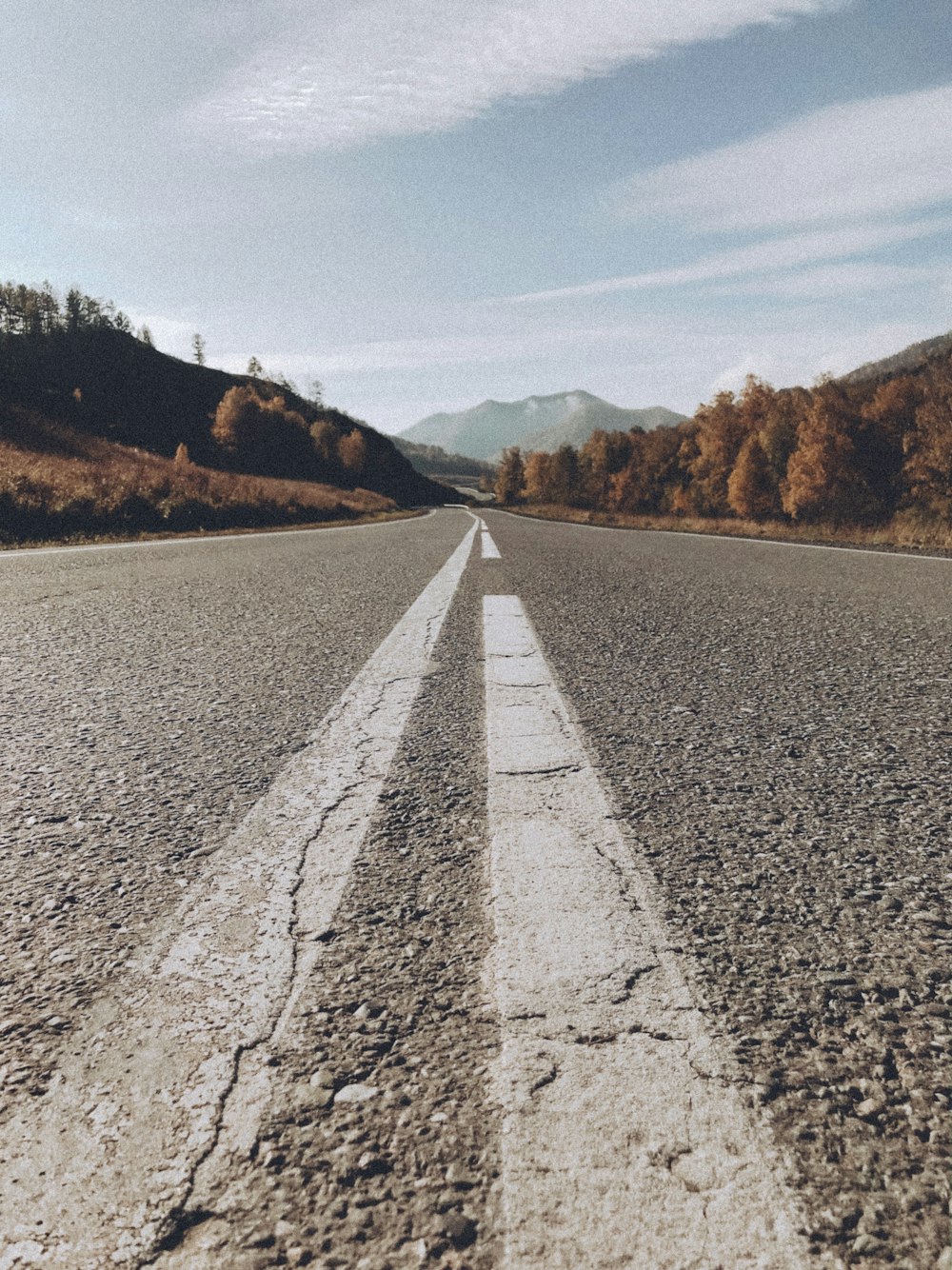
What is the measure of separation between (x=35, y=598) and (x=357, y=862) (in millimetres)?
4545

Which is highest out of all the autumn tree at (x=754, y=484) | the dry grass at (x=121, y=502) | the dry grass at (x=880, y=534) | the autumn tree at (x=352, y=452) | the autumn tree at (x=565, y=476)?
the autumn tree at (x=352, y=452)

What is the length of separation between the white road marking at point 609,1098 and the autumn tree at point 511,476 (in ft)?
339

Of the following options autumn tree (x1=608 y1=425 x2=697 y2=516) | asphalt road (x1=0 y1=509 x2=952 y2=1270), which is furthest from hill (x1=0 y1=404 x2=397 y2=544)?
autumn tree (x1=608 y1=425 x2=697 y2=516)

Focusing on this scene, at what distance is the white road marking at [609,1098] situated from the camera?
2.30 ft

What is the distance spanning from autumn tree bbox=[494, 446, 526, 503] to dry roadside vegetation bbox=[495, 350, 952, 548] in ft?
148

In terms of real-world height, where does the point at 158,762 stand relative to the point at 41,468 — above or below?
below

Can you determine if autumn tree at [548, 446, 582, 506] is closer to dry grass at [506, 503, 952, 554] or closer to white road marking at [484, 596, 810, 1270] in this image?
dry grass at [506, 503, 952, 554]

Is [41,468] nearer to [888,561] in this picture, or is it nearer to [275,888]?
[888,561]

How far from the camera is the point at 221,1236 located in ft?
2.33

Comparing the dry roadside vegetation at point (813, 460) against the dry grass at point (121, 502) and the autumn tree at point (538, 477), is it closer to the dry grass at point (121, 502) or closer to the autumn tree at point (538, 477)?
the dry grass at point (121, 502)

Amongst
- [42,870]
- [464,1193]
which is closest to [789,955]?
[464,1193]

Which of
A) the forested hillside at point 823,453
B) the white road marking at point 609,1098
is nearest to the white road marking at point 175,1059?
the white road marking at point 609,1098

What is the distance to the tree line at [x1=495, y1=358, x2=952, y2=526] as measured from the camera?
31.0 meters

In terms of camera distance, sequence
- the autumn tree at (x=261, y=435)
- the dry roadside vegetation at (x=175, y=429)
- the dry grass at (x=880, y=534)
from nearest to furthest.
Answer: the dry grass at (x=880, y=534) → the dry roadside vegetation at (x=175, y=429) → the autumn tree at (x=261, y=435)
